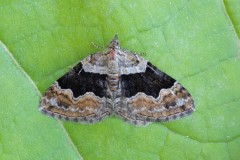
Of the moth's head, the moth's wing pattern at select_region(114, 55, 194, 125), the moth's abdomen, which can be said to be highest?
the moth's head

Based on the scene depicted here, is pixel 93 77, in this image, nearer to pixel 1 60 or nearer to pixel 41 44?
pixel 41 44

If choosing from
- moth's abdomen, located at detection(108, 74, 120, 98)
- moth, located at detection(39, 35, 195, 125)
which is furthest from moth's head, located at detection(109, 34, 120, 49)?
moth's abdomen, located at detection(108, 74, 120, 98)

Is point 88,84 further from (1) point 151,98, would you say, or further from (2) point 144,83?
(1) point 151,98

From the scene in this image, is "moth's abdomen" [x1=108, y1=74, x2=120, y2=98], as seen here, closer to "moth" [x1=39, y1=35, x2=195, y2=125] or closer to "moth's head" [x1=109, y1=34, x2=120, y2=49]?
"moth" [x1=39, y1=35, x2=195, y2=125]

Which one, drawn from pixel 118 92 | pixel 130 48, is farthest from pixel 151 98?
pixel 130 48

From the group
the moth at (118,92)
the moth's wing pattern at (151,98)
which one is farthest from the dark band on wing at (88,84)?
the moth's wing pattern at (151,98)

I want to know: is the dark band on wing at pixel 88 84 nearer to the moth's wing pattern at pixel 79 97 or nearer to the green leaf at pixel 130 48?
the moth's wing pattern at pixel 79 97

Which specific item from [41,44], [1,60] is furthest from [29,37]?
[1,60]

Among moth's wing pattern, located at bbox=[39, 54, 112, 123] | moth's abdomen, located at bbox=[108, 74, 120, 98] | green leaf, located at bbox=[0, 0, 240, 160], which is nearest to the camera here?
green leaf, located at bbox=[0, 0, 240, 160]
